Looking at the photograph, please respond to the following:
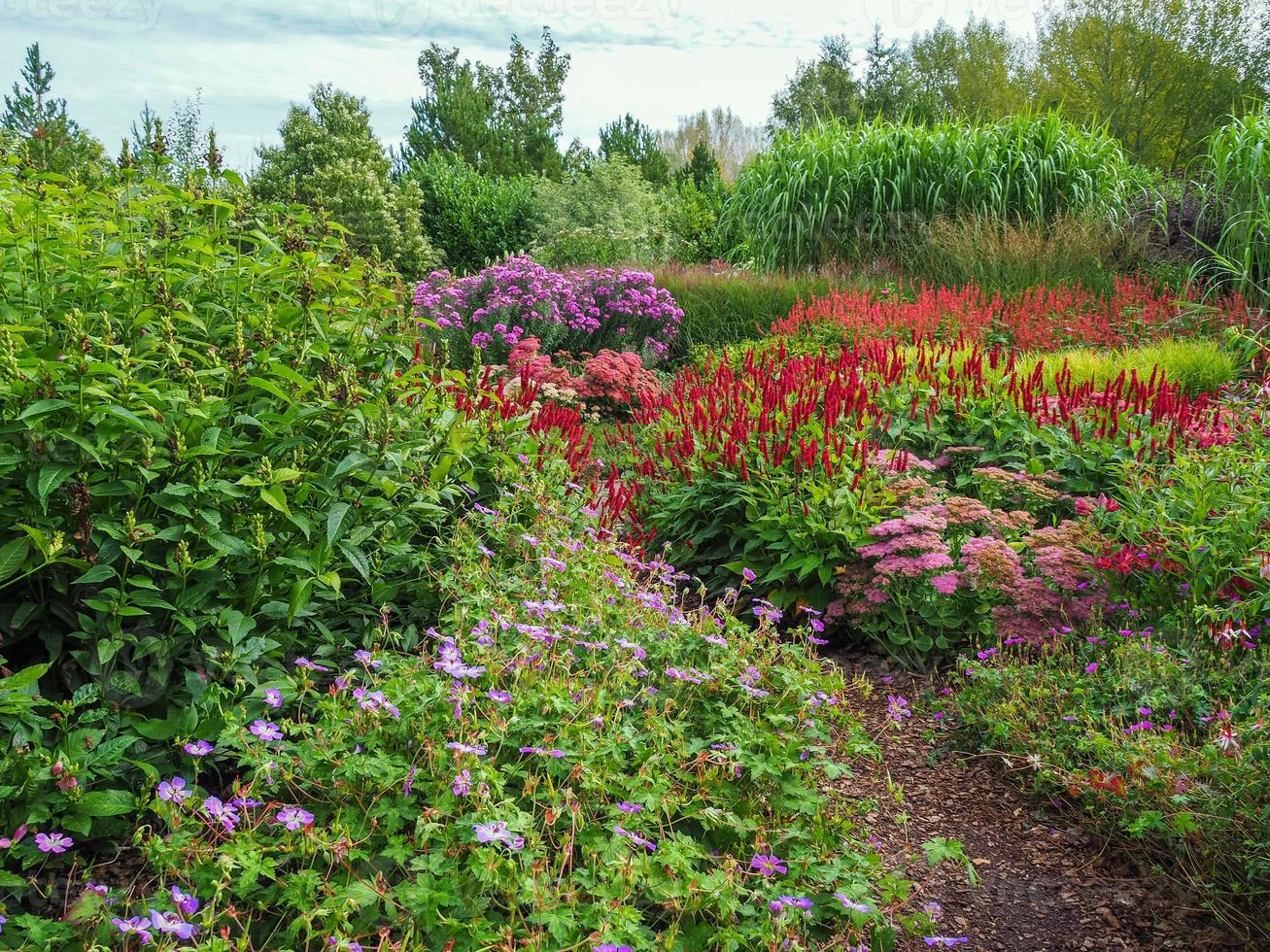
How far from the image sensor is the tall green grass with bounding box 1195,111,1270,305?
30.8ft

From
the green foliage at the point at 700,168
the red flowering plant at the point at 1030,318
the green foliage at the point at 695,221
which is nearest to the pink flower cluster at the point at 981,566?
the red flowering plant at the point at 1030,318

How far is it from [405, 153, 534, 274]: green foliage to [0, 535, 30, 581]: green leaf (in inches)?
797

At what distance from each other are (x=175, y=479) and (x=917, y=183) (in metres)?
12.3

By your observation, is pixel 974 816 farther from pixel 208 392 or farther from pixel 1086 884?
pixel 208 392

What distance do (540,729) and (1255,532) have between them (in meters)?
2.80

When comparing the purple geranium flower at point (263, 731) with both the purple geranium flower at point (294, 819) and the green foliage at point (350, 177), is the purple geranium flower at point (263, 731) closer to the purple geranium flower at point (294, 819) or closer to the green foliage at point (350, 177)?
the purple geranium flower at point (294, 819)

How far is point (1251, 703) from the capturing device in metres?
2.94


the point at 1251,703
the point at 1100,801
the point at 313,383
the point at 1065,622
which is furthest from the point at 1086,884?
the point at 313,383

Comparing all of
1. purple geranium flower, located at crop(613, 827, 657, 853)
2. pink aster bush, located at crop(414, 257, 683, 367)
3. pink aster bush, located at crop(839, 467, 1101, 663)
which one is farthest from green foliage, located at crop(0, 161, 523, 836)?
pink aster bush, located at crop(414, 257, 683, 367)

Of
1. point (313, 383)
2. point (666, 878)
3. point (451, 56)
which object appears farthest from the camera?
point (451, 56)

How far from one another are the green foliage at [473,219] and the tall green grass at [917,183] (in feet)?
32.2

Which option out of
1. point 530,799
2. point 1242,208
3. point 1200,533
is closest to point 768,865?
point 530,799

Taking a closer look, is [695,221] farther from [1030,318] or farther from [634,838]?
[634,838]

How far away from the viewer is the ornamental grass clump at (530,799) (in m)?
1.76
